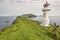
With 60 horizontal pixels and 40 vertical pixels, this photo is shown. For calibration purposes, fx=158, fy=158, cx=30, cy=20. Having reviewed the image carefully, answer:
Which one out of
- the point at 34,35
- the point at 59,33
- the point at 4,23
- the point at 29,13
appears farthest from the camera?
the point at 29,13

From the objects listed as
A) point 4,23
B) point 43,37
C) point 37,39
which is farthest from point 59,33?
point 4,23

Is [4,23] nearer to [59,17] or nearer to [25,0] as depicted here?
[25,0]

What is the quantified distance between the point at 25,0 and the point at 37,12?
30cm

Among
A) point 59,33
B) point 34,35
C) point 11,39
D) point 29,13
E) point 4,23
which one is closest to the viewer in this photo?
point 11,39

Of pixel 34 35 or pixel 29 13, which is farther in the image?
pixel 29 13

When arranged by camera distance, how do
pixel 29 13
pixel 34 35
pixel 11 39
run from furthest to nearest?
pixel 29 13 → pixel 34 35 → pixel 11 39

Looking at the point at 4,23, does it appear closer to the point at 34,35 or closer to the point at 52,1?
the point at 52,1

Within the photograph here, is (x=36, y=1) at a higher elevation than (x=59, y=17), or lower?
higher

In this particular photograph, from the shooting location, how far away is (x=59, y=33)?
1.69 m

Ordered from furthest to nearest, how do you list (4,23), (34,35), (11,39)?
(4,23)
(34,35)
(11,39)

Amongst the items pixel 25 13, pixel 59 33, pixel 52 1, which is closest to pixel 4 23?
pixel 25 13

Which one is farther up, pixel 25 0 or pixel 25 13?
pixel 25 0

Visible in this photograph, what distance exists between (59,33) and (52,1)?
1.18 metres

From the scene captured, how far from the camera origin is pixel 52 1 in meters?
2.77
